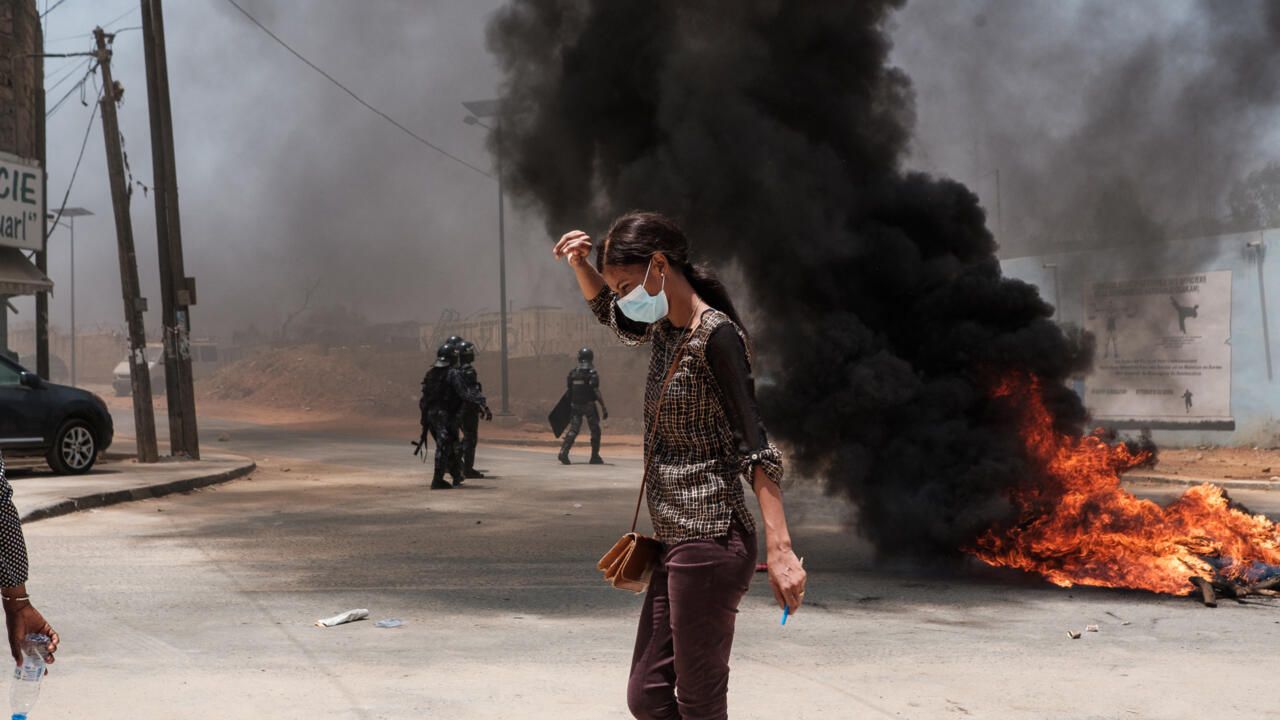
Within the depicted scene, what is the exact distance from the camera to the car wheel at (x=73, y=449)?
14453 millimetres

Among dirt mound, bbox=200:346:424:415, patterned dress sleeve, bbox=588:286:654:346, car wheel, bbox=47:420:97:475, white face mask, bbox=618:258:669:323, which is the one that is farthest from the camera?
dirt mound, bbox=200:346:424:415

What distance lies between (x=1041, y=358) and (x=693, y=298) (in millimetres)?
6378

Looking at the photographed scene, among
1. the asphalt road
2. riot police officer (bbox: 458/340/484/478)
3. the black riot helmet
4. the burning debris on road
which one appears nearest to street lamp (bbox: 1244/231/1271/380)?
the burning debris on road

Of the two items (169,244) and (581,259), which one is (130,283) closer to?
(169,244)

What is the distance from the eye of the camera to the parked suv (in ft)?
45.9

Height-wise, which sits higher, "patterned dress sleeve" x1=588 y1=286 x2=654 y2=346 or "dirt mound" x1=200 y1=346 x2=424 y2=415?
"patterned dress sleeve" x1=588 y1=286 x2=654 y2=346

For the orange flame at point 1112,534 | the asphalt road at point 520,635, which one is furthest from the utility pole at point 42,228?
the orange flame at point 1112,534

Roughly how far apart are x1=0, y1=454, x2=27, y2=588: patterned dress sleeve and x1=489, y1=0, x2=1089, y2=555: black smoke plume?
656 cm

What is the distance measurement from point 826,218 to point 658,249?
676 centimetres

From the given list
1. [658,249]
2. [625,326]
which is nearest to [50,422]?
[625,326]

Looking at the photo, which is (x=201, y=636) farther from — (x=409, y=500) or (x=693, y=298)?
(x=409, y=500)

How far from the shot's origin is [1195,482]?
53.9ft

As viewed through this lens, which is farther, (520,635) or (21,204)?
(21,204)

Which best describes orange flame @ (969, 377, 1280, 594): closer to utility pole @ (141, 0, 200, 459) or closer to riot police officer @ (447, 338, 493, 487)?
riot police officer @ (447, 338, 493, 487)
